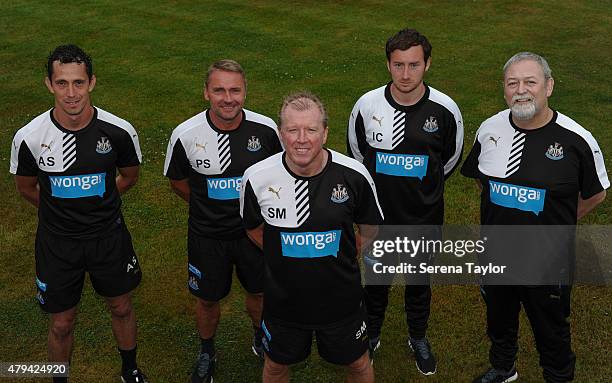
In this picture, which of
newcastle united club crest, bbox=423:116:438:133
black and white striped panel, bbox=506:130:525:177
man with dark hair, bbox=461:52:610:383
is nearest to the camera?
man with dark hair, bbox=461:52:610:383

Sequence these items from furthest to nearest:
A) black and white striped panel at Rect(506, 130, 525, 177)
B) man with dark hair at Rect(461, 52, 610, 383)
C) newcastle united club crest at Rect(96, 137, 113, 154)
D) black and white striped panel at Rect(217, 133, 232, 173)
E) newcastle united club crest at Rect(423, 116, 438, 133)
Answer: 1. newcastle united club crest at Rect(423, 116, 438, 133)
2. black and white striped panel at Rect(217, 133, 232, 173)
3. newcastle united club crest at Rect(96, 137, 113, 154)
4. black and white striped panel at Rect(506, 130, 525, 177)
5. man with dark hair at Rect(461, 52, 610, 383)

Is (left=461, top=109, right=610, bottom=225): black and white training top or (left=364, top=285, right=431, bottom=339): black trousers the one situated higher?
(left=461, top=109, right=610, bottom=225): black and white training top

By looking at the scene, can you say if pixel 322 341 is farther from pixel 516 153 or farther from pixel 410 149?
pixel 516 153

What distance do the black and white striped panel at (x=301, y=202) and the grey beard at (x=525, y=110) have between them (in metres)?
1.60

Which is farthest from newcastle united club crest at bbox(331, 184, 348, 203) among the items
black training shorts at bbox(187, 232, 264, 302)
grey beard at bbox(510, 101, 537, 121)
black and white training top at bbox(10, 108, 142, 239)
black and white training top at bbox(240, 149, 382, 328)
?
black and white training top at bbox(10, 108, 142, 239)

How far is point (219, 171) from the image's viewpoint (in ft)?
15.8

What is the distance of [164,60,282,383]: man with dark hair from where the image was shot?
4715 millimetres

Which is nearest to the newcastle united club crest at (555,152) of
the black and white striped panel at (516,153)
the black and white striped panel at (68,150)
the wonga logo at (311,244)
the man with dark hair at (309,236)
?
the black and white striped panel at (516,153)

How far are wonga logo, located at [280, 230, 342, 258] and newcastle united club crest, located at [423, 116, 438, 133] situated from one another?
1.44 metres

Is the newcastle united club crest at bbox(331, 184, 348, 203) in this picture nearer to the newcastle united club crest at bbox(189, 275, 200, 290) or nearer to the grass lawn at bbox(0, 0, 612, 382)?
the newcastle united club crest at bbox(189, 275, 200, 290)

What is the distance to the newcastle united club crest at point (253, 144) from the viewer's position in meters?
4.86

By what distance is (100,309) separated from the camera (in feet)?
21.0

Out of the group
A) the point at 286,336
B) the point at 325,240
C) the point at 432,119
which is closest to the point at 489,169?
the point at 432,119

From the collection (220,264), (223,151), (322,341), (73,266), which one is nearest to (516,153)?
(322,341)
